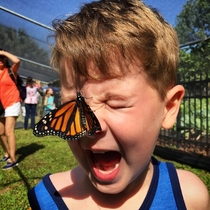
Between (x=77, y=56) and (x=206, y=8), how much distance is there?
4833mm

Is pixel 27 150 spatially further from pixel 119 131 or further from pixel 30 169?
pixel 119 131

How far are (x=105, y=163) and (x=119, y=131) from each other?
0.17 m

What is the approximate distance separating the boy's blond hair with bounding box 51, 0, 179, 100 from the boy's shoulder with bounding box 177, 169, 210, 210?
0.48 m

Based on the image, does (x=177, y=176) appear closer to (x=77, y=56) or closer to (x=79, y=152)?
(x=79, y=152)

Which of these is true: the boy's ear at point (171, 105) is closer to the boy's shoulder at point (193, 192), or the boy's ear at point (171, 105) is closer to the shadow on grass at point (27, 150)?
the boy's shoulder at point (193, 192)

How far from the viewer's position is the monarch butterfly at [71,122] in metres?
0.97

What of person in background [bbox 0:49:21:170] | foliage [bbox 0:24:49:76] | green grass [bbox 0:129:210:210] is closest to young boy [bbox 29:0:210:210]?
green grass [bbox 0:129:210:210]

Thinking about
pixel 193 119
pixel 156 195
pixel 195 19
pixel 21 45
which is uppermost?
pixel 21 45

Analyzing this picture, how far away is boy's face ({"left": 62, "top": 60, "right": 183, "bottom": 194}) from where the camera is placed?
102cm

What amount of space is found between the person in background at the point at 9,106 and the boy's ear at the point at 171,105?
4149 millimetres

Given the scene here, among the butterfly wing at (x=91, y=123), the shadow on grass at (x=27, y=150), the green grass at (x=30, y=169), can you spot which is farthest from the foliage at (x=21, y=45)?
the butterfly wing at (x=91, y=123)

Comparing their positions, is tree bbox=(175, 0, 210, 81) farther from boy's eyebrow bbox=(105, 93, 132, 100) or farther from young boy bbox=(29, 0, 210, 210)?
boy's eyebrow bbox=(105, 93, 132, 100)

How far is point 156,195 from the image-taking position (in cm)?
129

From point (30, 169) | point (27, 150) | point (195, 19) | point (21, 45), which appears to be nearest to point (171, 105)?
point (30, 169)
